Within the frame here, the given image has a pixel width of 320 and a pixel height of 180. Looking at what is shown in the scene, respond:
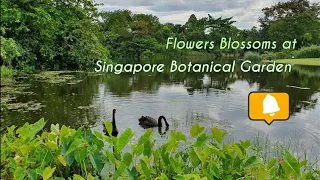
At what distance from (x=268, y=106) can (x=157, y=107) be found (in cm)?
542

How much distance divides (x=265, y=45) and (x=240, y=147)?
152cm

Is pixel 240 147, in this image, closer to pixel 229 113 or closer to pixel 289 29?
pixel 229 113

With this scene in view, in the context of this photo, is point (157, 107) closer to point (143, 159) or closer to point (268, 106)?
point (268, 106)

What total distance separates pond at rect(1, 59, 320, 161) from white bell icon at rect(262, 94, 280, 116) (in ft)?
8.48

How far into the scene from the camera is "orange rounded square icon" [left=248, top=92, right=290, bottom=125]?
2.15 m

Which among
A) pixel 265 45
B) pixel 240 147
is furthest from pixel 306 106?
pixel 240 147

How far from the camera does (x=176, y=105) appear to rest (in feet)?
25.1

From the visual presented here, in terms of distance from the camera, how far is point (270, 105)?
7.25 ft

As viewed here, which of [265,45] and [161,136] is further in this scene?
[161,136]

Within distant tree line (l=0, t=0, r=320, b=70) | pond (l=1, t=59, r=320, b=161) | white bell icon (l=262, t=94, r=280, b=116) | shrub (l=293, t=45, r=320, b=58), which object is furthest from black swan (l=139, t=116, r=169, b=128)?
shrub (l=293, t=45, r=320, b=58)

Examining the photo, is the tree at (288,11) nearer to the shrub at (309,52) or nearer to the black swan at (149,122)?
the shrub at (309,52)

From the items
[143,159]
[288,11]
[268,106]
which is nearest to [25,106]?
[268,106]

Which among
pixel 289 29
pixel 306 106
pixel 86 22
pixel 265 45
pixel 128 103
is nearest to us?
pixel 265 45

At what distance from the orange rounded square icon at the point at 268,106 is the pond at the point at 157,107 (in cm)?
257
